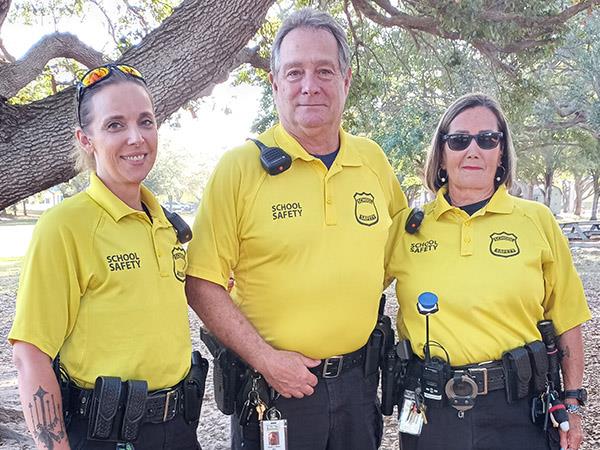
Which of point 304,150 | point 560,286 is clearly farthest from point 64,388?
point 560,286

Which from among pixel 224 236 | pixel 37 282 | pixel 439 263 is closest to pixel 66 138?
pixel 224 236

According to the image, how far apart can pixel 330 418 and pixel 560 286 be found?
136 centimetres

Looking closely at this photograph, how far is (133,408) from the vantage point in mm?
2201

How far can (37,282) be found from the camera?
2102mm

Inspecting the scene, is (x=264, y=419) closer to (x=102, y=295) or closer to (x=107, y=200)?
(x=102, y=295)

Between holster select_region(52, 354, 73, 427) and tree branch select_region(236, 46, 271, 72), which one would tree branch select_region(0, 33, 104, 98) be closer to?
tree branch select_region(236, 46, 271, 72)

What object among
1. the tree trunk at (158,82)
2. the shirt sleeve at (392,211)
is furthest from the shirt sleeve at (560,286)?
the tree trunk at (158,82)

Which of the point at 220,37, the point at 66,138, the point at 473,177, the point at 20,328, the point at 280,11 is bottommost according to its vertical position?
the point at 20,328

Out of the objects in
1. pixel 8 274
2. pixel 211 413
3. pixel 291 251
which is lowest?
pixel 211 413

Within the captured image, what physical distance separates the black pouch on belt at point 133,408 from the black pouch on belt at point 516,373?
5.40 ft

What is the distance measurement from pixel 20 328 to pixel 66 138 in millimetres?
2292

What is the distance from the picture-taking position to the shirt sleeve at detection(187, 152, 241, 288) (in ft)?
8.82

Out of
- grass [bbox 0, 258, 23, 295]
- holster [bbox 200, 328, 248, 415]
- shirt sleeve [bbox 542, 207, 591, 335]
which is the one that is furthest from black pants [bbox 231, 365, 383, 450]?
grass [bbox 0, 258, 23, 295]

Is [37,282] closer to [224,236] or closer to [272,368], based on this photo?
[224,236]
